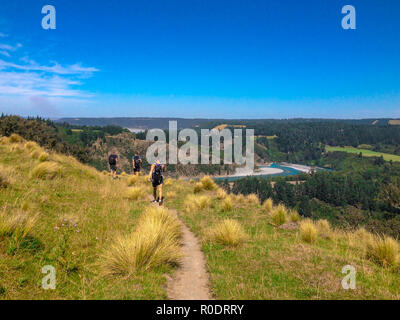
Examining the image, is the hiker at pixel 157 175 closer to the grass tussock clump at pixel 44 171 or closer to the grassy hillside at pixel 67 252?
the grassy hillside at pixel 67 252

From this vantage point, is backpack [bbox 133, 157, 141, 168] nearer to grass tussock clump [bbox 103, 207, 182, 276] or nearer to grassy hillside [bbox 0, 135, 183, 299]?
grassy hillside [bbox 0, 135, 183, 299]

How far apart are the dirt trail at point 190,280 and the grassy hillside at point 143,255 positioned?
7.4 inches

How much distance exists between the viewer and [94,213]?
308 inches

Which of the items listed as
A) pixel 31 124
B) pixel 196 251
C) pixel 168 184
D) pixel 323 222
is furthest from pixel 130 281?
pixel 31 124

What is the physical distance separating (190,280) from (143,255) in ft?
3.74

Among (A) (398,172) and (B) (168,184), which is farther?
(A) (398,172)

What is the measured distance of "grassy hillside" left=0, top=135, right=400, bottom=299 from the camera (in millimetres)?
4066

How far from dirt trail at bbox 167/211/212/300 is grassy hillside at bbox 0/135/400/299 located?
19cm

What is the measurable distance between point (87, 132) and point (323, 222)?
181m

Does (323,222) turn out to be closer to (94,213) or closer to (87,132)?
(94,213)

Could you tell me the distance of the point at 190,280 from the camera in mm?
4875

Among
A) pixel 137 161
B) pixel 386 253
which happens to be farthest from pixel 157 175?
pixel 137 161

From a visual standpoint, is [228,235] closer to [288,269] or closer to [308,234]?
[288,269]

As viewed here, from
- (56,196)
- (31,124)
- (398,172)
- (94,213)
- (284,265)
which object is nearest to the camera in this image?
(284,265)
